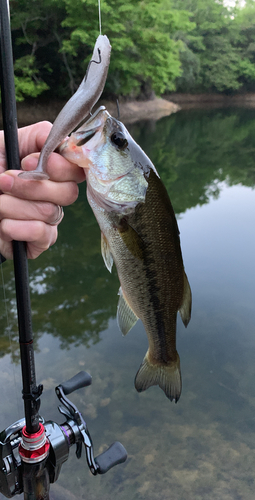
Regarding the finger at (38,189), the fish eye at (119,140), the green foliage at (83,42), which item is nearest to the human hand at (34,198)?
the finger at (38,189)

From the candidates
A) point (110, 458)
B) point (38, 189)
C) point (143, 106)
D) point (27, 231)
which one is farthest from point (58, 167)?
point (143, 106)

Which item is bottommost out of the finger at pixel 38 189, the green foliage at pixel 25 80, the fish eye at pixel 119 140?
the green foliage at pixel 25 80

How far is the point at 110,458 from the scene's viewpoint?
5.55 ft

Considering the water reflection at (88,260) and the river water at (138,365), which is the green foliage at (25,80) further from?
the river water at (138,365)

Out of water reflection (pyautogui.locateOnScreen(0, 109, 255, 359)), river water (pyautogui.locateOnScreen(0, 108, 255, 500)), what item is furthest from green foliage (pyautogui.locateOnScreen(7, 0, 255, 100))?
river water (pyautogui.locateOnScreen(0, 108, 255, 500))

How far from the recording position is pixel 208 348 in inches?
162

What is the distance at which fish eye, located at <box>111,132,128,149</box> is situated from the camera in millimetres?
1146

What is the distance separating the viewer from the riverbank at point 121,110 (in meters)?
19.0

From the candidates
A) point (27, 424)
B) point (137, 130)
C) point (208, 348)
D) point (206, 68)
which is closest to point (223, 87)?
point (206, 68)

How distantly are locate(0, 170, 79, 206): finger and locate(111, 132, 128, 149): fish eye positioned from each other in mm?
202

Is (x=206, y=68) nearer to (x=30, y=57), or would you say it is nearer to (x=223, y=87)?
(x=223, y=87)

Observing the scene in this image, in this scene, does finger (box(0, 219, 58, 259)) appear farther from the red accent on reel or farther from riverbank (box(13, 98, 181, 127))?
riverbank (box(13, 98, 181, 127))

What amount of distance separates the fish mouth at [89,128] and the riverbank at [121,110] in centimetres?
1569

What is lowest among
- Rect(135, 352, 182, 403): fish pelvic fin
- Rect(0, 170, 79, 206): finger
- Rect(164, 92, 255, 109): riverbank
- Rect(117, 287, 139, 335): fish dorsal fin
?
Rect(164, 92, 255, 109): riverbank
